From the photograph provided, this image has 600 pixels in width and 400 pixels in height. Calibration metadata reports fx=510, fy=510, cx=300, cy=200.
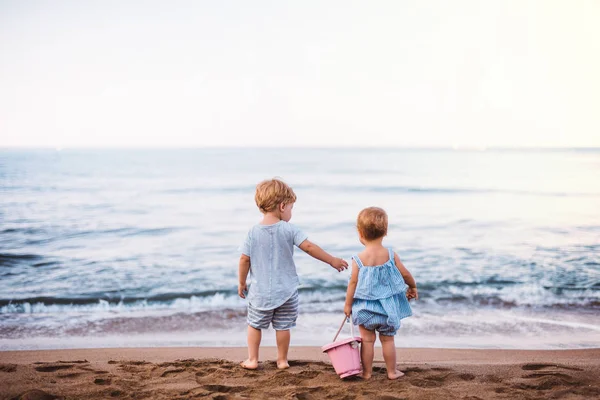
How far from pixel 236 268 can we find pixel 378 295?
6.28 m

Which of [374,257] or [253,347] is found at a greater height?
[374,257]

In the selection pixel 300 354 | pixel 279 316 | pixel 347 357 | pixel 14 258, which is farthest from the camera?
pixel 14 258

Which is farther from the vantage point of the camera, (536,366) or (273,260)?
(536,366)

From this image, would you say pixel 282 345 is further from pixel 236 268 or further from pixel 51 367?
pixel 236 268

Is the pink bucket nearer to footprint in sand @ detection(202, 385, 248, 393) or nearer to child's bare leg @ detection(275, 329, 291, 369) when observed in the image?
child's bare leg @ detection(275, 329, 291, 369)

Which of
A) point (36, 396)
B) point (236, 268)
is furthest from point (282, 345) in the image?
point (236, 268)

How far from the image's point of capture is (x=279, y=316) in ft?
12.7

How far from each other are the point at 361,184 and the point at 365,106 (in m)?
10.2

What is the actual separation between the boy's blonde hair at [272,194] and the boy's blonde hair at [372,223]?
59 centimetres

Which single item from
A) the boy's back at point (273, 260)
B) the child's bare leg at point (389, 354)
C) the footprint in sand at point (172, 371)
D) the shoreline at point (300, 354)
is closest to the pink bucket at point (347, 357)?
the child's bare leg at point (389, 354)

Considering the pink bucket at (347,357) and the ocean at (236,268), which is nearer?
the pink bucket at (347,357)

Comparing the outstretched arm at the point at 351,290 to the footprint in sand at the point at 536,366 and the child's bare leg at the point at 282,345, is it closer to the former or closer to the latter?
the child's bare leg at the point at 282,345

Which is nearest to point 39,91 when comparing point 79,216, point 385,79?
point 79,216

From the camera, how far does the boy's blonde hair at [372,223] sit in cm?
349
